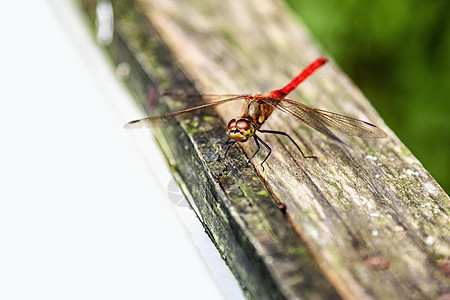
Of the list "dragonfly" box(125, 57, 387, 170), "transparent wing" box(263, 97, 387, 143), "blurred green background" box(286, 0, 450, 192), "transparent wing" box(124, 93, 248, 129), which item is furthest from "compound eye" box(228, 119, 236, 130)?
"blurred green background" box(286, 0, 450, 192)

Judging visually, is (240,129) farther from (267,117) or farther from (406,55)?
(406,55)

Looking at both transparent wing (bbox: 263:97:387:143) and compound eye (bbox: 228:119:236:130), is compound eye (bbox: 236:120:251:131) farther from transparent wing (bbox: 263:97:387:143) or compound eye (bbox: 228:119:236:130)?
transparent wing (bbox: 263:97:387:143)

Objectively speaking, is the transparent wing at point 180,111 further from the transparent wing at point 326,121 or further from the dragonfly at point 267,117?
the transparent wing at point 326,121

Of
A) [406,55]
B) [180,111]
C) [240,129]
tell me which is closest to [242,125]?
[240,129]

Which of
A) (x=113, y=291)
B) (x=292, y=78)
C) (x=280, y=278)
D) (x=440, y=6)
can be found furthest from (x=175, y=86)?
(x=440, y=6)

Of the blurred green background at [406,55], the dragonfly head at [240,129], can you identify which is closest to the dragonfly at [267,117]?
the dragonfly head at [240,129]

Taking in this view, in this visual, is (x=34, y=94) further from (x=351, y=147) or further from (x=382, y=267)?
(x=382, y=267)
